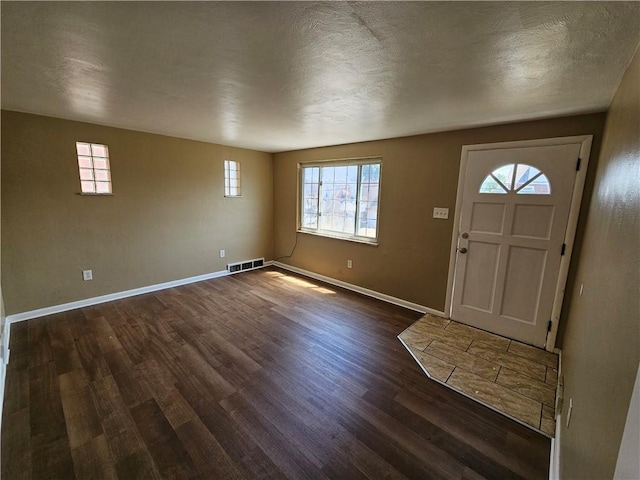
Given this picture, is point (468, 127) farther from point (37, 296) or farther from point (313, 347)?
point (37, 296)

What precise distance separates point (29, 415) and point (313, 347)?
2.05 m

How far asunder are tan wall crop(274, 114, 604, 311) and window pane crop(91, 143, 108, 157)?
9.46 feet

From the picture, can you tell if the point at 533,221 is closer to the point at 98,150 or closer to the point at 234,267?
the point at 234,267

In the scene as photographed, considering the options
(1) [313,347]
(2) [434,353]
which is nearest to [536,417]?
(2) [434,353]

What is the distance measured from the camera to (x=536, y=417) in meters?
1.85

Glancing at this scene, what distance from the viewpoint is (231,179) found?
4.72 metres

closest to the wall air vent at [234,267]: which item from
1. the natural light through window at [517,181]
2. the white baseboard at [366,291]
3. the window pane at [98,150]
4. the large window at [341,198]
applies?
the white baseboard at [366,291]

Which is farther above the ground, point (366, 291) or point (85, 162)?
point (85, 162)

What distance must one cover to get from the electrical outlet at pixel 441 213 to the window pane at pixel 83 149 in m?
4.26

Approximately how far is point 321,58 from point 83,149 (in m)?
3.29

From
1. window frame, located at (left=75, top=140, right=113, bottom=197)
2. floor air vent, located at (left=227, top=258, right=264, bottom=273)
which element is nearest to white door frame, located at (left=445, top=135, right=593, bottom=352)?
floor air vent, located at (left=227, top=258, right=264, bottom=273)

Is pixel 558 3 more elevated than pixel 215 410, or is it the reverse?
pixel 558 3

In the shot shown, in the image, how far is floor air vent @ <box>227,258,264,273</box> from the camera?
15.9 feet

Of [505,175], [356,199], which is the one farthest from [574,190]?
[356,199]
